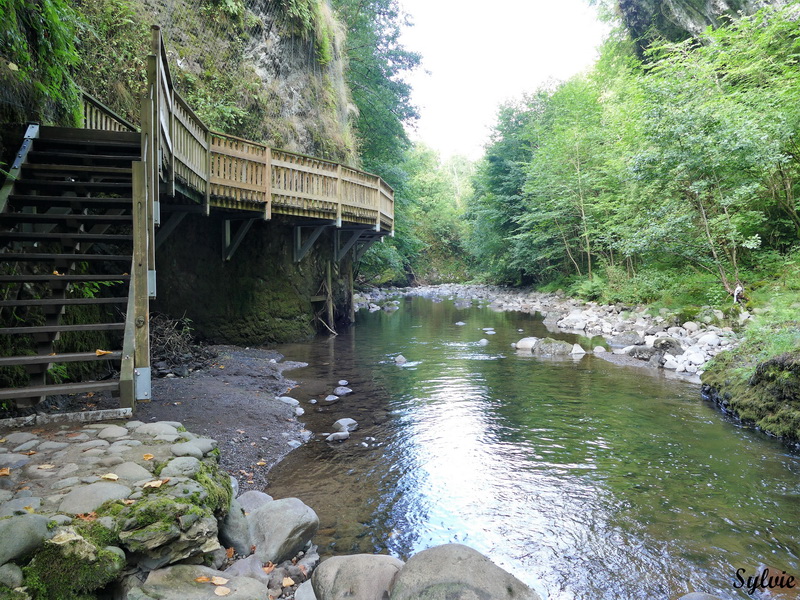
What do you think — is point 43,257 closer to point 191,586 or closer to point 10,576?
point 10,576

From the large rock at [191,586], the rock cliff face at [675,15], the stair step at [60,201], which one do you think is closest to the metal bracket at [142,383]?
the stair step at [60,201]

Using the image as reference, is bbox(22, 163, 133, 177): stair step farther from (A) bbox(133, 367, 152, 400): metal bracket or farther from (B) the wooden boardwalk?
(A) bbox(133, 367, 152, 400): metal bracket

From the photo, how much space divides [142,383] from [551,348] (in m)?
9.40

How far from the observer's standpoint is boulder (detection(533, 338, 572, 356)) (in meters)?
11.4

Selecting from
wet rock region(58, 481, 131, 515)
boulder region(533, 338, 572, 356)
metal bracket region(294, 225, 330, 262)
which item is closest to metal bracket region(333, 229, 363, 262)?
metal bracket region(294, 225, 330, 262)

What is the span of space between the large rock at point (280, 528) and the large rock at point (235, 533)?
0.09 m

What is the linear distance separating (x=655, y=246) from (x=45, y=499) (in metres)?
14.2

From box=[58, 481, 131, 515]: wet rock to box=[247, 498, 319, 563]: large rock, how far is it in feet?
3.45

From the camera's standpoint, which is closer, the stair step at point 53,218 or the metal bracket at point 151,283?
the metal bracket at point 151,283

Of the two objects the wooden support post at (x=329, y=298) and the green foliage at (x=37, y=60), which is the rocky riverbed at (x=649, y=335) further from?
the green foliage at (x=37, y=60)

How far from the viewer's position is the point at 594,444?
5.80m

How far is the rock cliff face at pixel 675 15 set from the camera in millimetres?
17188

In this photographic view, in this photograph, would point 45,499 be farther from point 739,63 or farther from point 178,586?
point 739,63

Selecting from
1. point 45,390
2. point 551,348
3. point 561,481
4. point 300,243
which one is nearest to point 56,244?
point 45,390
